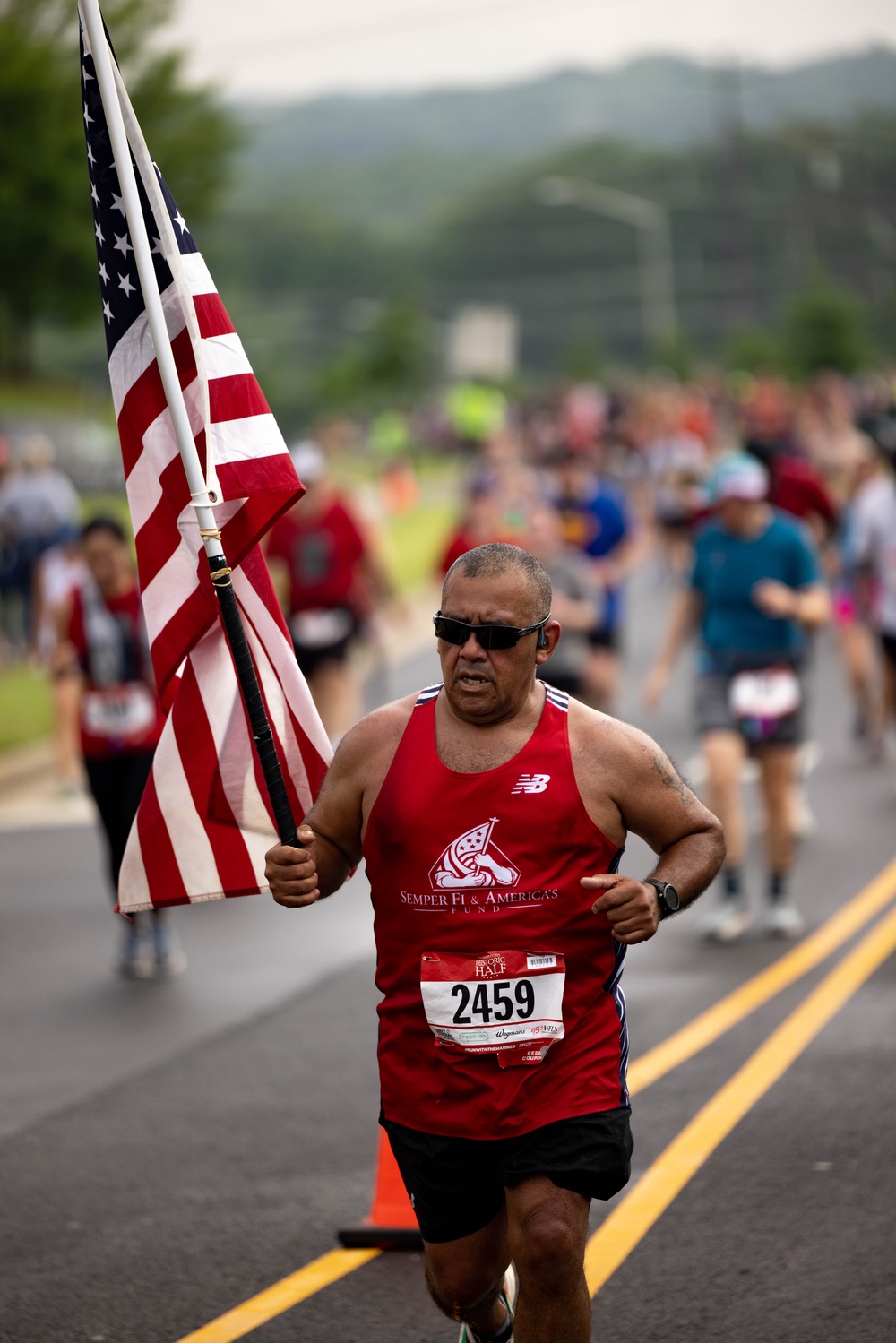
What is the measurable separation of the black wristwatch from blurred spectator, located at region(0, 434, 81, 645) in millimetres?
15736

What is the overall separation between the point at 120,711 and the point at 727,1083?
348 centimetres

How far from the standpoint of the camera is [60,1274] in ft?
18.0

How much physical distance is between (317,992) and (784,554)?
302 cm

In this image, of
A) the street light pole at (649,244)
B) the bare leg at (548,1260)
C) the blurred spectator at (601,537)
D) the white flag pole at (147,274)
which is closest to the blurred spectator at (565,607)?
the blurred spectator at (601,537)

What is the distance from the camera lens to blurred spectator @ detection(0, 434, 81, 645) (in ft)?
63.0

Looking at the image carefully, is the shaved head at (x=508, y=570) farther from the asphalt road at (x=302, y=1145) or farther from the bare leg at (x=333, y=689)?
the bare leg at (x=333, y=689)

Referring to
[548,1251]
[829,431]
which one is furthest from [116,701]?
[829,431]

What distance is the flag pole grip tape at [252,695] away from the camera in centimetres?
444

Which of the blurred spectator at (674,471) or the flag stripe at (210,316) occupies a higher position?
the flag stripe at (210,316)

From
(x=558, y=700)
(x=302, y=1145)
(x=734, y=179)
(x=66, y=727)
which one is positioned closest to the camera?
(x=558, y=700)

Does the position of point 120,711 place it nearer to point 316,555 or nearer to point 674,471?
point 316,555

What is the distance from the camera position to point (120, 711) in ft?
29.7

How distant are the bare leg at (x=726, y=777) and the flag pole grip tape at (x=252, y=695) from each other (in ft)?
15.7

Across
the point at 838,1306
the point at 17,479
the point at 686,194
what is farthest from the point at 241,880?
the point at 686,194
